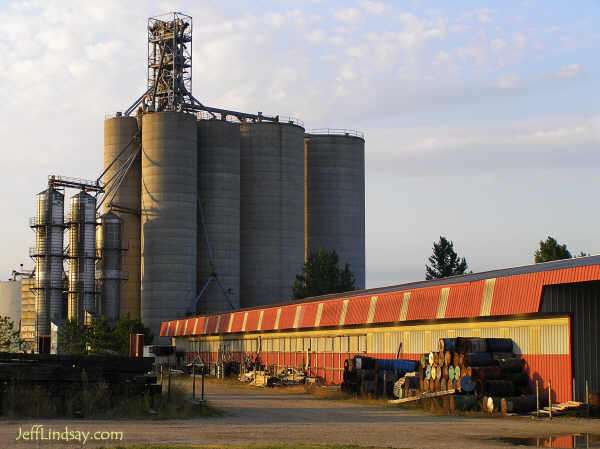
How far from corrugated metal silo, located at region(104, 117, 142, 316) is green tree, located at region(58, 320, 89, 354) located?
9.62 meters

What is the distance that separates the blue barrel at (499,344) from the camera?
32750mm

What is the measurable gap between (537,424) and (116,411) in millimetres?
12987

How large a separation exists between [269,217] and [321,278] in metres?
8.37

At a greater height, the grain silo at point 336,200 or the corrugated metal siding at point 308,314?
the grain silo at point 336,200

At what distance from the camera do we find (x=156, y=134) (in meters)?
86.9

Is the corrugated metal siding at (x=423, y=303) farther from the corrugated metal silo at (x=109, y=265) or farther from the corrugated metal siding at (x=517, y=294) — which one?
the corrugated metal silo at (x=109, y=265)

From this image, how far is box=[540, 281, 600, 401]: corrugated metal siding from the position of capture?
100ft

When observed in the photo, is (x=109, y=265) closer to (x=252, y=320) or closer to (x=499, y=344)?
(x=252, y=320)

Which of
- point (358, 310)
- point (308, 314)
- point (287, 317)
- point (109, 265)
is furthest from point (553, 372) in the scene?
point (109, 265)

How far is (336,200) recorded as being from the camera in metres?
99.9

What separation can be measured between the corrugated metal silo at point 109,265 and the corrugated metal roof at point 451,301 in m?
32.3

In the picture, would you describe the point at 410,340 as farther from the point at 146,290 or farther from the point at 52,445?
the point at 146,290

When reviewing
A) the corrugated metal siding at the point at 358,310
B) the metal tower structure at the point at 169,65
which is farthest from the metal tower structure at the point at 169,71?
the corrugated metal siding at the point at 358,310

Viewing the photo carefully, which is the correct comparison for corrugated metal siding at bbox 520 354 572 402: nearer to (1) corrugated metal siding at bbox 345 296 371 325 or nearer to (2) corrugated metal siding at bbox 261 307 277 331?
(1) corrugated metal siding at bbox 345 296 371 325
